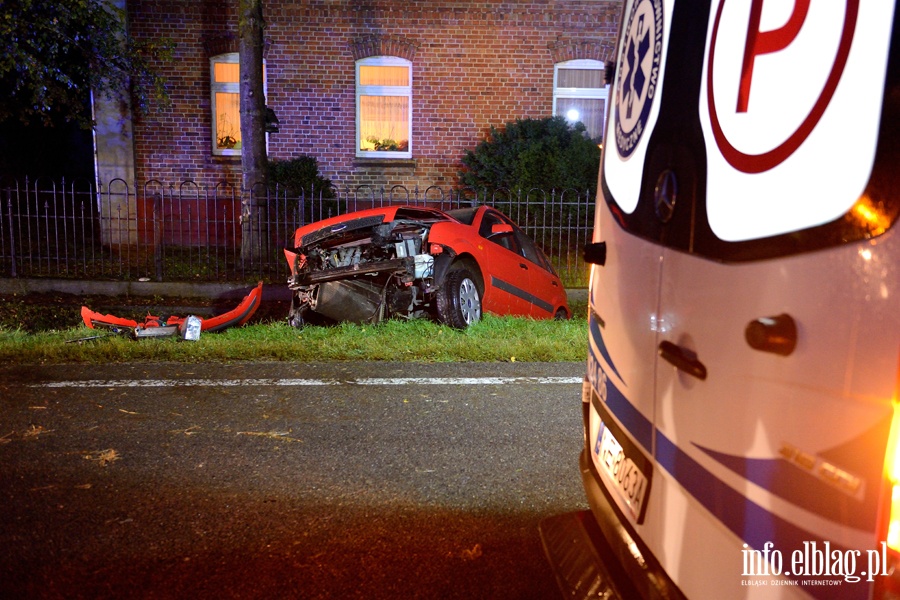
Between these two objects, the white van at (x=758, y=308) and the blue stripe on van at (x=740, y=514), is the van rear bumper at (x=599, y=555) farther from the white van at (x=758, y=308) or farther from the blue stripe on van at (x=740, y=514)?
Answer: the blue stripe on van at (x=740, y=514)

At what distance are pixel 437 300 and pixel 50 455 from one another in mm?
4104

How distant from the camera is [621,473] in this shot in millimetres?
2145

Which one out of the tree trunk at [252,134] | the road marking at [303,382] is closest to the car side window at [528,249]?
the road marking at [303,382]

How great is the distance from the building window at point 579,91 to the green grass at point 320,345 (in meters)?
9.42

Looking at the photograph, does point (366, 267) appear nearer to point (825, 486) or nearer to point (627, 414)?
point (627, 414)

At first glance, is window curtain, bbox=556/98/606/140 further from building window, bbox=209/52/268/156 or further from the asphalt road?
the asphalt road

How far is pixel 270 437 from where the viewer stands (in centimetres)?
428

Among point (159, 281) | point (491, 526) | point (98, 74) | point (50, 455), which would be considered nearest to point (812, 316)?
point (491, 526)

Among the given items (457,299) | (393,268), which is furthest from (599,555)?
(457,299)

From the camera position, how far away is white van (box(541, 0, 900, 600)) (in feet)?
3.89

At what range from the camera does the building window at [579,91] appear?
15633 mm

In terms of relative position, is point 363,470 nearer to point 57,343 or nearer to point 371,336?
point 371,336

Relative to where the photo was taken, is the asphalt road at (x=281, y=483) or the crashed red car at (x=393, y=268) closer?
the asphalt road at (x=281, y=483)

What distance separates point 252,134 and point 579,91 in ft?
23.5
